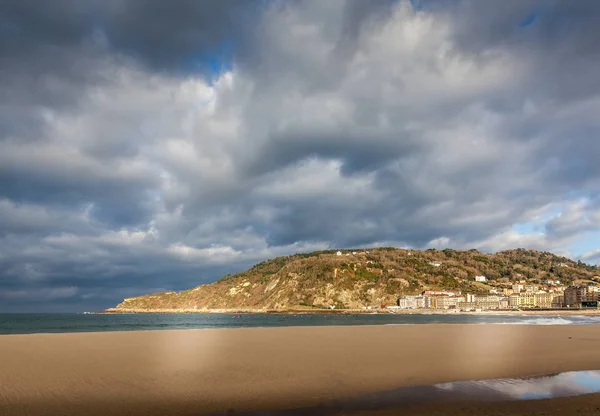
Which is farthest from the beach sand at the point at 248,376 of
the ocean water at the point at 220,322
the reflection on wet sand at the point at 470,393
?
the ocean water at the point at 220,322

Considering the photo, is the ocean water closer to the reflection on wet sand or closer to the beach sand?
the beach sand

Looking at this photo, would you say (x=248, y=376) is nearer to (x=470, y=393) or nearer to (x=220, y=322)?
(x=470, y=393)

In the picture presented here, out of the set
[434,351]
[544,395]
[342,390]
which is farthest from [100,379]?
[434,351]

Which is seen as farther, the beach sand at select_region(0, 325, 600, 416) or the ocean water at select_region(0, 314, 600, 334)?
the ocean water at select_region(0, 314, 600, 334)

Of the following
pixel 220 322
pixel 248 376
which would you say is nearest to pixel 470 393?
pixel 248 376

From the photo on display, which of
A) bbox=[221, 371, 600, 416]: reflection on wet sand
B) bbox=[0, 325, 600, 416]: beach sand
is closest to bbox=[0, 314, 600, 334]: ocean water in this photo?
bbox=[0, 325, 600, 416]: beach sand

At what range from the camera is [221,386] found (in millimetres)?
14633

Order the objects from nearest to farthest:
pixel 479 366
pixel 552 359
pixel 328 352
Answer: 1. pixel 479 366
2. pixel 552 359
3. pixel 328 352

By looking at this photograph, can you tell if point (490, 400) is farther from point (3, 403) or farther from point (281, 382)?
point (3, 403)

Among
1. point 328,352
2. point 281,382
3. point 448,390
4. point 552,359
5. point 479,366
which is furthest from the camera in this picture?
point 328,352

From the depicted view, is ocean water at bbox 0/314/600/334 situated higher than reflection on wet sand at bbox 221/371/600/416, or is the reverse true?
reflection on wet sand at bbox 221/371/600/416

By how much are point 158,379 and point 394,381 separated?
8706mm

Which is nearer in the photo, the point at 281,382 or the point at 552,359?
the point at 281,382

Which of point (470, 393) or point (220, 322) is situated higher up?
point (470, 393)
